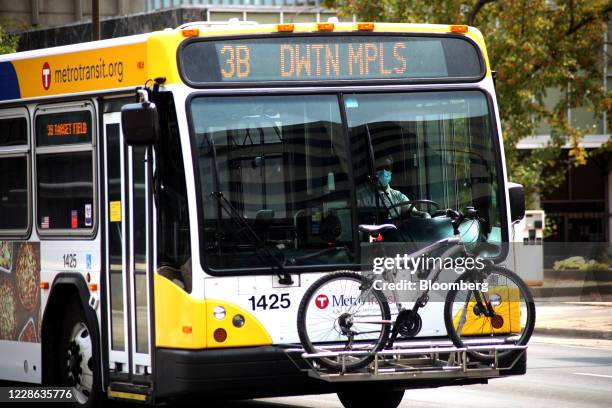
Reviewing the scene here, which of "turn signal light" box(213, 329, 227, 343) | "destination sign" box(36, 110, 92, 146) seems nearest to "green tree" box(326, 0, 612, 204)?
"destination sign" box(36, 110, 92, 146)

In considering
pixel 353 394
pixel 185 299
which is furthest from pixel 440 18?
pixel 185 299

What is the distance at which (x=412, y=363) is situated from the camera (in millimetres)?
9609

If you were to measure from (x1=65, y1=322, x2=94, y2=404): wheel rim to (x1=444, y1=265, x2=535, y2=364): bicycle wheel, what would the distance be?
9.54ft

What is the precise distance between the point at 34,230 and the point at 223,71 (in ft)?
8.52

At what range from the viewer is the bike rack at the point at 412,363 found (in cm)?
938

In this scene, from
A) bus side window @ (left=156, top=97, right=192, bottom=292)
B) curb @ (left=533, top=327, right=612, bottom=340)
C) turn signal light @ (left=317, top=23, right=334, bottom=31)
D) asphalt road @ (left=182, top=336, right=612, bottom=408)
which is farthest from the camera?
curb @ (left=533, top=327, right=612, bottom=340)

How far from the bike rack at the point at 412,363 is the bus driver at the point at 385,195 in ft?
3.15

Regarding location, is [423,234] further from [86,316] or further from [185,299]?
[86,316]

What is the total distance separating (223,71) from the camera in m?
9.85

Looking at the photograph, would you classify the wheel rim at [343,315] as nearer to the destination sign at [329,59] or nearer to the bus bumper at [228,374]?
the bus bumper at [228,374]

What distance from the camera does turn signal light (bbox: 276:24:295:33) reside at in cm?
1010

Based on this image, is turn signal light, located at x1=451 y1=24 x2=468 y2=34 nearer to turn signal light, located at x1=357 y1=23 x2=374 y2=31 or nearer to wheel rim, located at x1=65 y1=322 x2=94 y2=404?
turn signal light, located at x1=357 y1=23 x2=374 y2=31

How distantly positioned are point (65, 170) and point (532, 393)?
16.6 ft

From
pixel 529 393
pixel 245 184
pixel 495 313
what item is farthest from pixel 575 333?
pixel 245 184
